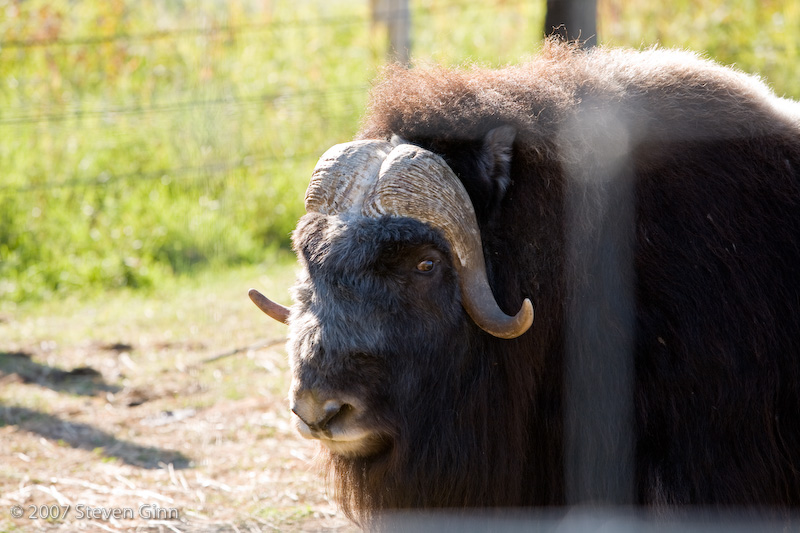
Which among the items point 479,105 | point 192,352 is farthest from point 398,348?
point 192,352

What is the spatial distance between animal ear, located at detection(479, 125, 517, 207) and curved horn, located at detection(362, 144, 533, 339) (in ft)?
0.37

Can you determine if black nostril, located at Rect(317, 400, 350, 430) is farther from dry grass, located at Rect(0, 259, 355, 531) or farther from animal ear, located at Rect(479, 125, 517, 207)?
animal ear, located at Rect(479, 125, 517, 207)

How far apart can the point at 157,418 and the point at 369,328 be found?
2127mm

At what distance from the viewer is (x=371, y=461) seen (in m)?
2.30

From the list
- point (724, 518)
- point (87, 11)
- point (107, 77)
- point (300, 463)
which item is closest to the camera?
point (724, 518)

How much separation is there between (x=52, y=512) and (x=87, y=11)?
24.0 feet

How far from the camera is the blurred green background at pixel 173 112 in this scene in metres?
6.14

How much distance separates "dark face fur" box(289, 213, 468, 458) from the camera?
2.11m

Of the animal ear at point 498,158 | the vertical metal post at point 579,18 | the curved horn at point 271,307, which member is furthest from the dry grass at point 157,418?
the vertical metal post at point 579,18

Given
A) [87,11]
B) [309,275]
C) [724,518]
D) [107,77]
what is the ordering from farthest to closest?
[87,11]
[107,77]
[309,275]
[724,518]

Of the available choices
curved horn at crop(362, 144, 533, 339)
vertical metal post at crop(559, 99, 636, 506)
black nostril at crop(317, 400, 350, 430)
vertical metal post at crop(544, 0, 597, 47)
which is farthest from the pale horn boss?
vertical metal post at crop(544, 0, 597, 47)

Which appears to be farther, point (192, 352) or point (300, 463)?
point (192, 352)

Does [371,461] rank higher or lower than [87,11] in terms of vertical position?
lower

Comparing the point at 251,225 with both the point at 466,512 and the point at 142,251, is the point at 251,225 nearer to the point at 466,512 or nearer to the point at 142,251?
the point at 142,251
